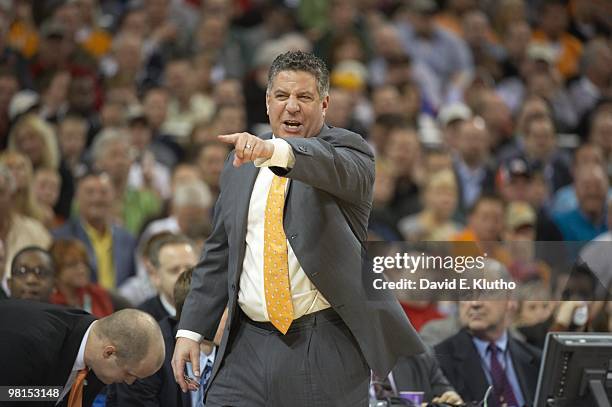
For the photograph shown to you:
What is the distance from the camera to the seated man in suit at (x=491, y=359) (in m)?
4.91

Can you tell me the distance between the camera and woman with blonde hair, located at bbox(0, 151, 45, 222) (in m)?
7.58

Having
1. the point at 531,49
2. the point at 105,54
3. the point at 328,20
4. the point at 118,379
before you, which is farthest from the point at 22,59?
the point at 118,379

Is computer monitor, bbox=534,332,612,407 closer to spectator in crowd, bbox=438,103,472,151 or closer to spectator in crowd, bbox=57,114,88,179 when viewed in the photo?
spectator in crowd, bbox=57,114,88,179

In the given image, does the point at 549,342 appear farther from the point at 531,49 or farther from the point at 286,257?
the point at 531,49

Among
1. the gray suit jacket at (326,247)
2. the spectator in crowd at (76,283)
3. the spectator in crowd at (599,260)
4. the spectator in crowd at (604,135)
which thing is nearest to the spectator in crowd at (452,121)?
the spectator in crowd at (604,135)

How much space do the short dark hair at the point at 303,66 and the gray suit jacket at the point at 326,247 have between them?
0.16 meters

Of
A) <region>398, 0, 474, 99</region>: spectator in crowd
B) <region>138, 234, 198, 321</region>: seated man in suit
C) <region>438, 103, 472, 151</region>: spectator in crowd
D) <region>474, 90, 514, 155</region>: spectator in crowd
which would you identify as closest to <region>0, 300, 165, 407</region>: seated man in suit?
<region>138, 234, 198, 321</region>: seated man in suit

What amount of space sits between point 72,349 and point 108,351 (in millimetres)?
163

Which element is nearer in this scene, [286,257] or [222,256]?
[286,257]

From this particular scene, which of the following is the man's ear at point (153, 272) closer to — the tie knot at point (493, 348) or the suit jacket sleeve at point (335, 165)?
the tie knot at point (493, 348)

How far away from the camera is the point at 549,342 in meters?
4.44

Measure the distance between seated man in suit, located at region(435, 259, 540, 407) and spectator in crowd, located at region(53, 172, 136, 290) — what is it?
3251mm

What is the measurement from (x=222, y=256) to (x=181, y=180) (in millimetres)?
4494

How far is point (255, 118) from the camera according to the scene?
10.3 m
